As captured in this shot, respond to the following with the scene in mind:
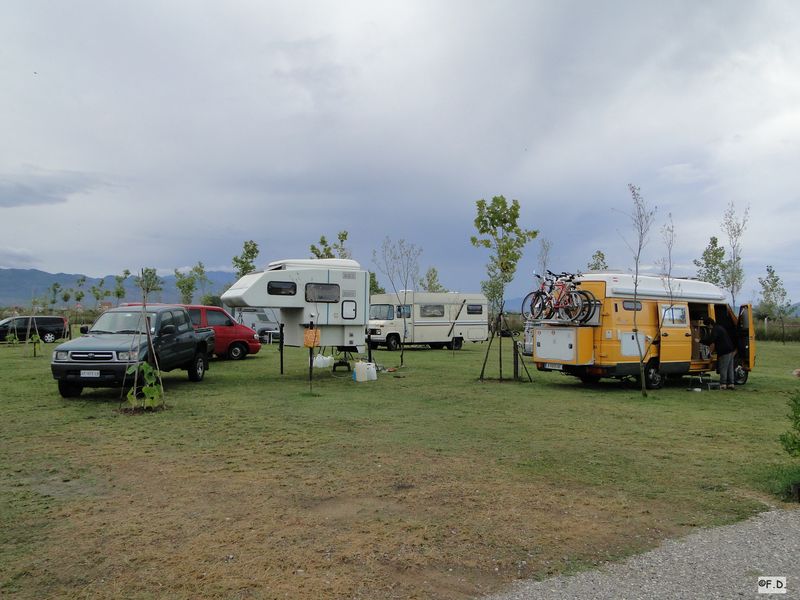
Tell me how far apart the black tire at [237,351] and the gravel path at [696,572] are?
17.0m

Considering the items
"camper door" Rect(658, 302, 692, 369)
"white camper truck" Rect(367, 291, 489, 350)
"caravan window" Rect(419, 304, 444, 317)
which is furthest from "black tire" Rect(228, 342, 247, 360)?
"camper door" Rect(658, 302, 692, 369)

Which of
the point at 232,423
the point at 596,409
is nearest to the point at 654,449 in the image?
the point at 596,409

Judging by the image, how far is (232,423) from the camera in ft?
29.0

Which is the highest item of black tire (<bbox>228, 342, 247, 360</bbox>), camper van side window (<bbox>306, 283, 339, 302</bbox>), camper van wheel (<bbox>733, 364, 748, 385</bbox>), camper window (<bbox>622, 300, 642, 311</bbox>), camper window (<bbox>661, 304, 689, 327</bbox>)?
camper van side window (<bbox>306, 283, 339, 302</bbox>)

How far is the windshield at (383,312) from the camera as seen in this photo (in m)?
25.5

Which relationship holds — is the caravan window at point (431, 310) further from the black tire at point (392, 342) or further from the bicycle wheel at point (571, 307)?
the bicycle wheel at point (571, 307)

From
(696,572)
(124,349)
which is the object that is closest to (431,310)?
(124,349)

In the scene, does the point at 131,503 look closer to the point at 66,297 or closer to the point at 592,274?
the point at 592,274

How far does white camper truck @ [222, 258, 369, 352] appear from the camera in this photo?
1356 centimetres

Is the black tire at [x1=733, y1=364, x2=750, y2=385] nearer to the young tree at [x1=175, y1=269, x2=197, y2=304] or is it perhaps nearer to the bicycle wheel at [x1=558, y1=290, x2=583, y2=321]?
the bicycle wheel at [x1=558, y1=290, x2=583, y2=321]

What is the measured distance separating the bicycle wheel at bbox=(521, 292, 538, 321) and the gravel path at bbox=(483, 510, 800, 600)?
9593 mm

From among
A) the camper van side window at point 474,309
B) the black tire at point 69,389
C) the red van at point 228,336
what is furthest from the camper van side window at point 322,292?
the camper van side window at point 474,309

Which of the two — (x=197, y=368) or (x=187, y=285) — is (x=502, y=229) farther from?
(x=187, y=285)

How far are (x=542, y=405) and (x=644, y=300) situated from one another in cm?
432
